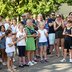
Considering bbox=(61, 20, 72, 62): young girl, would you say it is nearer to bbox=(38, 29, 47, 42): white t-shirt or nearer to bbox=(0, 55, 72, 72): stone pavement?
bbox=(0, 55, 72, 72): stone pavement

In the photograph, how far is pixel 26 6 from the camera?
25.8 m

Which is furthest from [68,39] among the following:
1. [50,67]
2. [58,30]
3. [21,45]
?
[21,45]

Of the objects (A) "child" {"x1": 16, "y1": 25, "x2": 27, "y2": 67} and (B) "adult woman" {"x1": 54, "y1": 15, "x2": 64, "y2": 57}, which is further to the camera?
(B) "adult woman" {"x1": 54, "y1": 15, "x2": 64, "y2": 57}

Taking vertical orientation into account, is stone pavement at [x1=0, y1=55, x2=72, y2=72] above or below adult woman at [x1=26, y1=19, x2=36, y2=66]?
below

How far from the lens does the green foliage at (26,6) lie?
2545 centimetres

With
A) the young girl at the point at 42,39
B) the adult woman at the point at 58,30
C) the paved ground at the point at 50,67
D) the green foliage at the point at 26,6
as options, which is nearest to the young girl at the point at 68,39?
the paved ground at the point at 50,67

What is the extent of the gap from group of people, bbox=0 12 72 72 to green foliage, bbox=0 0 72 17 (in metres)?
11.4

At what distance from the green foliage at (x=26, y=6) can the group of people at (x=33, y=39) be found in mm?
11425

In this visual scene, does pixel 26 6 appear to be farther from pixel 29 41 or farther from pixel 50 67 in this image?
pixel 50 67

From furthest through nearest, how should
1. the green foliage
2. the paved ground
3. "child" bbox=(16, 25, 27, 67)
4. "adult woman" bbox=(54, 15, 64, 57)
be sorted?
1. the green foliage
2. "adult woman" bbox=(54, 15, 64, 57)
3. "child" bbox=(16, 25, 27, 67)
4. the paved ground

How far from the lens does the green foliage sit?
83.5 ft

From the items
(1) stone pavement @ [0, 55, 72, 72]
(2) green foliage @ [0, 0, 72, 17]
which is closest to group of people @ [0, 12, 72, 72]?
(1) stone pavement @ [0, 55, 72, 72]

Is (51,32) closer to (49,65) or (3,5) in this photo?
(49,65)

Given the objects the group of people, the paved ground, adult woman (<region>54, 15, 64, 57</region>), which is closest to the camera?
the group of people
